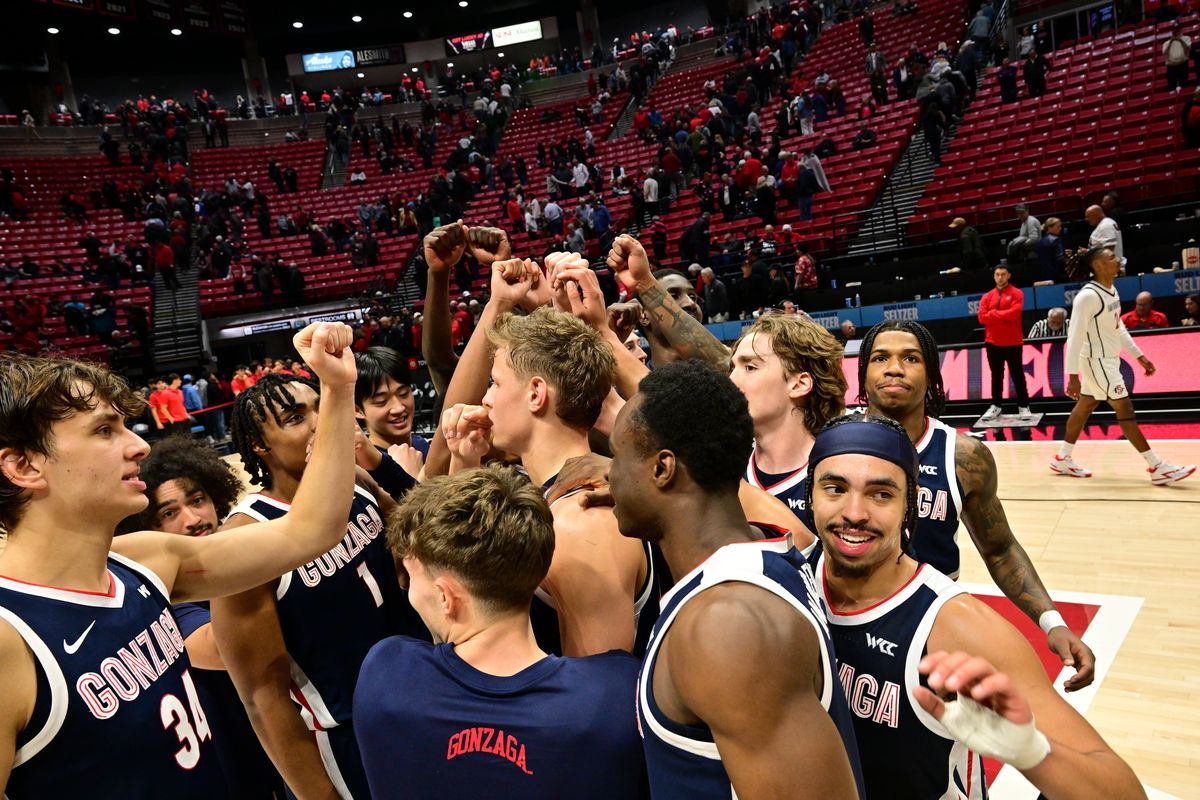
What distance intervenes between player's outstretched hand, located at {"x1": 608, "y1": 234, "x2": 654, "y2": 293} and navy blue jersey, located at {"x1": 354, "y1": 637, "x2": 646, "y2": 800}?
5.94 feet

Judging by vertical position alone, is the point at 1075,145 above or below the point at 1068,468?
above

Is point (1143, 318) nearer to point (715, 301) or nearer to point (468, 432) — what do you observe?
point (715, 301)

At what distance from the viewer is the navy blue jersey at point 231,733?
102 inches

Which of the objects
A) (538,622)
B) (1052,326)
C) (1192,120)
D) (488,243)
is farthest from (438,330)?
(1192,120)

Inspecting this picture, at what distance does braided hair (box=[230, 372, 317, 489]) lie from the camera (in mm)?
2600

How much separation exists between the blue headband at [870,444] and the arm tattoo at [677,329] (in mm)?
1451

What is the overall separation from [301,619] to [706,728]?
1434 mm

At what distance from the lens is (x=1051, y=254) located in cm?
1111

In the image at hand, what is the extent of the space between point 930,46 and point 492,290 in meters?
20.6

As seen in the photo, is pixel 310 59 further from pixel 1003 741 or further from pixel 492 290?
pixel 1003 741

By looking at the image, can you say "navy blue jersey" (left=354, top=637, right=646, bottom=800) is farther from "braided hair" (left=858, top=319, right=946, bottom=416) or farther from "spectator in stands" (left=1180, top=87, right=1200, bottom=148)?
"spectator in stands" (left=1180, top=87, right=1200, bottom=148)

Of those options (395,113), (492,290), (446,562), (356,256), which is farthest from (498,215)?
(446,562)

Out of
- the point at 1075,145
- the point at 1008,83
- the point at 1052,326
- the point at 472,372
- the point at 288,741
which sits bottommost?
the point at 1052,326

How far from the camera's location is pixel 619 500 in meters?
1.69
